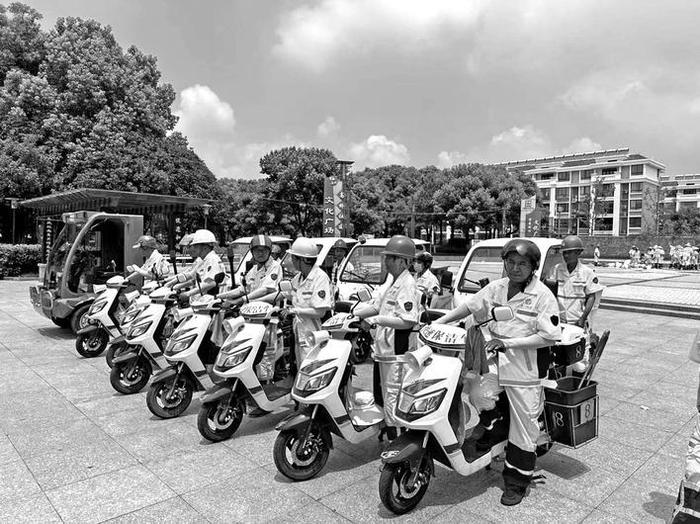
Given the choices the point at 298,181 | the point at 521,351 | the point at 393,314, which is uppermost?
the point at 298,181

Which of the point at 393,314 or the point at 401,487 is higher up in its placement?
the point at 393,314

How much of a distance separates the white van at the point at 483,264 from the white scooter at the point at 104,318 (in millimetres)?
4436

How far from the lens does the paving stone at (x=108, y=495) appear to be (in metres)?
2.91

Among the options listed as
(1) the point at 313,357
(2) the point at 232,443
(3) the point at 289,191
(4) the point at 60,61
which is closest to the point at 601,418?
(1) the point at 313,357

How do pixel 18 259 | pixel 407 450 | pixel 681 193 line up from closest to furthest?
1. pixel 407 450
2. pixel 18 259
3. pixel 681 193

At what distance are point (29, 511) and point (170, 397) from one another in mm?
1645

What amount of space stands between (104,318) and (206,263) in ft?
6.13

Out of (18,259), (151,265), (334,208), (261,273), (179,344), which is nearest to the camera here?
(179,344)

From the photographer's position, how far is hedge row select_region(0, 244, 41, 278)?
17.4 m

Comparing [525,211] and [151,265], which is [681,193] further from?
[151,265]

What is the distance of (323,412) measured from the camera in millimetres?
3400

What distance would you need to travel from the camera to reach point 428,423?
280cm

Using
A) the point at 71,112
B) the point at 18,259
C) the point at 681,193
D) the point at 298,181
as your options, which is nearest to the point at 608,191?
the point at 681,193

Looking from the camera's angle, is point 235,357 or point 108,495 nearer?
point 108,495
